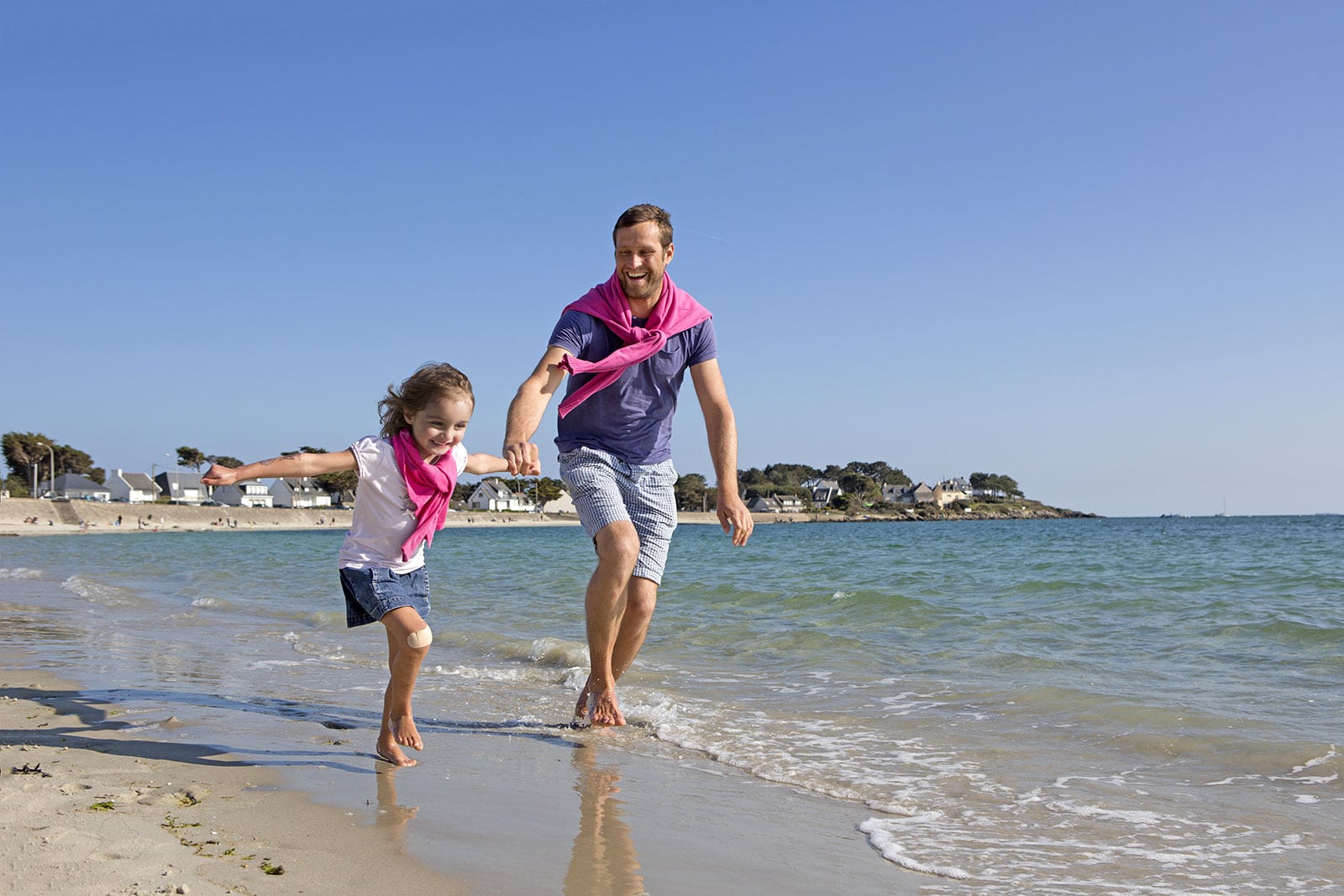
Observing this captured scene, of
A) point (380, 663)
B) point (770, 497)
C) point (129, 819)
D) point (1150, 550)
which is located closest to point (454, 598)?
point (380, 663)

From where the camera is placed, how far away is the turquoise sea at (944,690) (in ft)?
10.0

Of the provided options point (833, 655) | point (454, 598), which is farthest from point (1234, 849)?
point (454, 598)

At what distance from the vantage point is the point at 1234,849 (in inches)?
116

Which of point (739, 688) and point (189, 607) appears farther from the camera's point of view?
point (189, 607)

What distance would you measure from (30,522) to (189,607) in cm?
7263

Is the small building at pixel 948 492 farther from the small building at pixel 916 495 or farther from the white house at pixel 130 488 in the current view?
the white house at pixel 130 488

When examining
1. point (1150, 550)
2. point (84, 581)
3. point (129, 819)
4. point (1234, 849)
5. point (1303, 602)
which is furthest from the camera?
point (1150, 550)

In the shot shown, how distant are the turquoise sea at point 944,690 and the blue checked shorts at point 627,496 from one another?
2.71 ft

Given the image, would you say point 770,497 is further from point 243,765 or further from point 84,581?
point 243,765

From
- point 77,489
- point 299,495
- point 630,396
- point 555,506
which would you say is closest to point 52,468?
point 77,489

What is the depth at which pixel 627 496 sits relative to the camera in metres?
4.32

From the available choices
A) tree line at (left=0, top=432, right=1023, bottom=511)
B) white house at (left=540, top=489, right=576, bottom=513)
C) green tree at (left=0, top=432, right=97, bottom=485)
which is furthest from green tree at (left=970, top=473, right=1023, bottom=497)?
green tree at (left=0, top=432, right=97, bottom=485)

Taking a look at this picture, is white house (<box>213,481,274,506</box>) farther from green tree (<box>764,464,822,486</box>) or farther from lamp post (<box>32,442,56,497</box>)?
green tree (<box>764,464,822,486</box>)

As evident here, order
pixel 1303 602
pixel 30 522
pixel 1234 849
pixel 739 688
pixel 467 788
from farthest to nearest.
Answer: pixel 30 522
pixel 1303 602
pixel 739 688
pixel 467 788
pixel 1234 849
